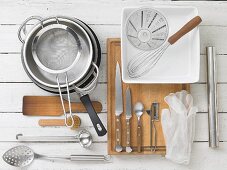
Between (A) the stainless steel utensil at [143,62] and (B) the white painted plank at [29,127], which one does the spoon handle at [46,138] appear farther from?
(A) the stainless steel utensil at [143,62]

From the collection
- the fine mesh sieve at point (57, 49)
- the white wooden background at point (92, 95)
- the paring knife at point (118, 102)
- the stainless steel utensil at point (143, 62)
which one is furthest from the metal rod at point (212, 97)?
the fine mesh sieve at point (57, 49)

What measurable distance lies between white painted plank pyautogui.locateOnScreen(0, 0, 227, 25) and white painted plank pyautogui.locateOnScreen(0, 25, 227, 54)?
2 centimetres

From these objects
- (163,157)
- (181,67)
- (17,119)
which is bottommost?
(163,157)

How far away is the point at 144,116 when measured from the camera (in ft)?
3.18

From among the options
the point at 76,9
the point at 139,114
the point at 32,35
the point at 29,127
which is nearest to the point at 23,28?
the point at 32,35

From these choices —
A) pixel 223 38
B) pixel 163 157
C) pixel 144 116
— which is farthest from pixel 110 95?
pixel 223 38

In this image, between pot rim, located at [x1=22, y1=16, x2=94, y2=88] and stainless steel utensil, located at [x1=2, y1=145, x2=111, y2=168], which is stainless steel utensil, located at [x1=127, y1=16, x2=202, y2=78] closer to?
pot rim, located at [x1=22, y1=16, x2=94, y2=88]

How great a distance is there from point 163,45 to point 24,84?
1.19 feet

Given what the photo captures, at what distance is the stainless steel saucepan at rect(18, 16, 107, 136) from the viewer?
2.98 feet

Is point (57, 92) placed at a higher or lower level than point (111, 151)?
higher

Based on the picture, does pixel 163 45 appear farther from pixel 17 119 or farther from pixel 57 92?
pixel 17 119

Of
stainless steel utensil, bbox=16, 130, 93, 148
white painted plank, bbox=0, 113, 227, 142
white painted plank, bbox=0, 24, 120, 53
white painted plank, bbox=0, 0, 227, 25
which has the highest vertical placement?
white painted plank, bbox=0, 0, 227, 25

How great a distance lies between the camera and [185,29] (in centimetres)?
91

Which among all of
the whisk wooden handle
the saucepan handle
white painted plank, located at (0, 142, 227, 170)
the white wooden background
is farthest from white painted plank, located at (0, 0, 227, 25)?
white painted plank, located at (0, 142, 227, 170)
